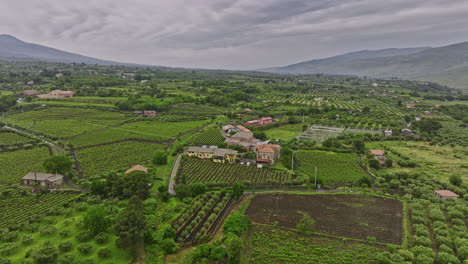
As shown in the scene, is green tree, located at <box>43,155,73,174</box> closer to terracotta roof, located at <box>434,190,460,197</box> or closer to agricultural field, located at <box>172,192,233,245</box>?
agricultural field, located at <box>172,192,233,245</box>

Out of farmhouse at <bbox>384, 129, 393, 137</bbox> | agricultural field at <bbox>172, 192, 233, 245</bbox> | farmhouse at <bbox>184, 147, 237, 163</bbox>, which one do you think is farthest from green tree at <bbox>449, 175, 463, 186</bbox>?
farmhouse at <bbox>184, 147, 237, 163</bbox>

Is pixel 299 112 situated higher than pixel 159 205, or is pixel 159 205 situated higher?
pixel 299 112

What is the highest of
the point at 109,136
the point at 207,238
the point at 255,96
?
the point at 255,96

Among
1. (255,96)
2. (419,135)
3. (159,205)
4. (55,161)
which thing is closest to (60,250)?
(159,205)

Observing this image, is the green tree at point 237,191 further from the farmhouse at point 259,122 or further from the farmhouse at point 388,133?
the farmhouse at point 388,133

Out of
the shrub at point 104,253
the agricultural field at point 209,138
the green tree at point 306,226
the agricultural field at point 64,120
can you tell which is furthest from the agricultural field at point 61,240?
the agricultural field at point 64,120

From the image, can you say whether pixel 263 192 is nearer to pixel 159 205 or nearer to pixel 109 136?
pixel 159 205

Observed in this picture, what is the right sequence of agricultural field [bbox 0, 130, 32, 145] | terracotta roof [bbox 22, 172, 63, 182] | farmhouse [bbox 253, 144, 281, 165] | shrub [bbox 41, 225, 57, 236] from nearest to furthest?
shrub [bbox 41, 225, 57, 236], terracotta roof [bbox 22, 172, 63, 182], farmhouse [bbox 253, 144, 281, 165], agricultural field [bbox 0, 130, 32, 145]
